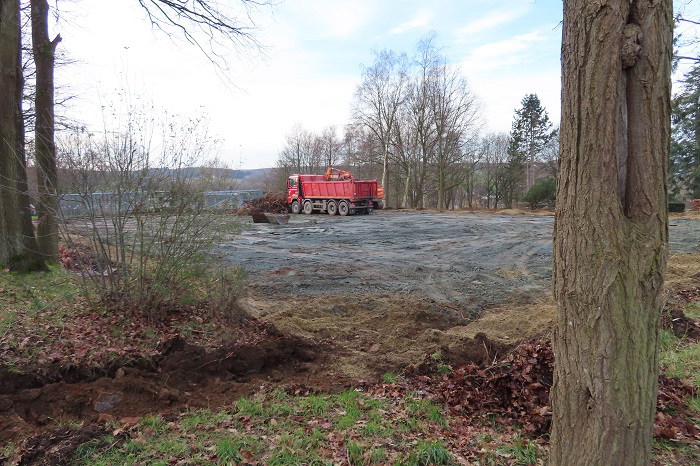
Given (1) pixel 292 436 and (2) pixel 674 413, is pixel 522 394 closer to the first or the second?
(2) pixel 674 413

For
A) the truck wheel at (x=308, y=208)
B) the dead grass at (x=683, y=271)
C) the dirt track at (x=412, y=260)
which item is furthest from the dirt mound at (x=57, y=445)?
the truck wheel at (x=308, y=208)

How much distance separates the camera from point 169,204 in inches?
235

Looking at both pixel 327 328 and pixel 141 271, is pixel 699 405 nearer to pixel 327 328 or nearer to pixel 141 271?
pixel 327 328

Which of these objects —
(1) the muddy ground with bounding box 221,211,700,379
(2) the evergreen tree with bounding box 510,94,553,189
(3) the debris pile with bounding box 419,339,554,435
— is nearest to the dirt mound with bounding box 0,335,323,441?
(1) the muddy ground with bounding box 221,211,700,379

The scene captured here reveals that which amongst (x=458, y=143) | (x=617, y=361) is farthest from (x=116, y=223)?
(x=458, y=143)

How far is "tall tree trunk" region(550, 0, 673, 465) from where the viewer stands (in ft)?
7.04

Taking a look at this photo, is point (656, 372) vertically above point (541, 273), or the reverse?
point (656, 372)

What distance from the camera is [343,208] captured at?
90.8ft

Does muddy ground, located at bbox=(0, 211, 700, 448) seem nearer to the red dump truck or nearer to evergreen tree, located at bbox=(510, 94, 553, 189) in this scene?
the red dump truck

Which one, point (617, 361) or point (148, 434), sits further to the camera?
point (148, 434)

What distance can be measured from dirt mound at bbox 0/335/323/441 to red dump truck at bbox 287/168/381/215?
864 inches

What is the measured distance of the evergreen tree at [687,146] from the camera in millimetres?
29562

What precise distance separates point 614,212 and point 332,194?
25.9m

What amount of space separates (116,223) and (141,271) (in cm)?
68
